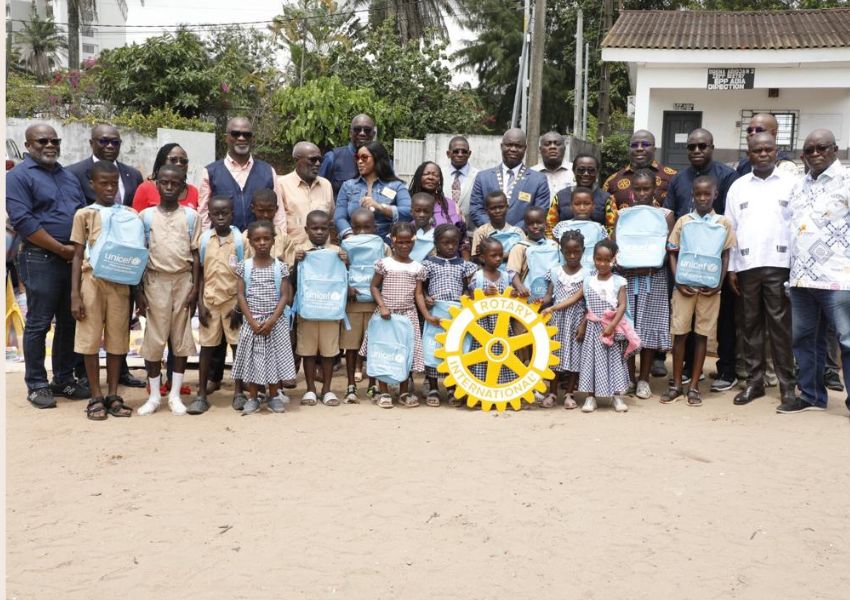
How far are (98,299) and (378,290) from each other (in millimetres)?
2043

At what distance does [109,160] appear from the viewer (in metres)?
6.46

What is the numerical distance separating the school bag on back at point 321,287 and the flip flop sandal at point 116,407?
1423mm

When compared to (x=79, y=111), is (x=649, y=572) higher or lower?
lower

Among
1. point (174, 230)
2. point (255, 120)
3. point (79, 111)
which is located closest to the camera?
point (174, 230)

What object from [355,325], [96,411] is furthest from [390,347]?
[96,411]

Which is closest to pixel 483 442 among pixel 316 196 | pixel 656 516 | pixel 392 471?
pixel 392 471

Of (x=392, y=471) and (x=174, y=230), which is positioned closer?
(x=392, y=471)

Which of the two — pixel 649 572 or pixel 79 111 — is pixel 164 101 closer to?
pixel 79 111

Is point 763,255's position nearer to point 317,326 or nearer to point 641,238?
point 641,238

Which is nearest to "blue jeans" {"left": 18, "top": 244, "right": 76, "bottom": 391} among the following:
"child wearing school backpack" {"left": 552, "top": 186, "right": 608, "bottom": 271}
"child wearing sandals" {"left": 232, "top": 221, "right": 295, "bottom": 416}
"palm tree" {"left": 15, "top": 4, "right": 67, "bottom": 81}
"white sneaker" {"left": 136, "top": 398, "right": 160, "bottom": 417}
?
Answer: "white sneaker" {"left": 136, "top": 398, "right": 160, "bottom": 417}

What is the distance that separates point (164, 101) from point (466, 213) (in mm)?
15223

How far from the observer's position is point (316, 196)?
23.0ft

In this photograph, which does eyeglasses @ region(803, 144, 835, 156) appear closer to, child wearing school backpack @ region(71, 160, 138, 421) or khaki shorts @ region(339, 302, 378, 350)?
khaki shorts @ region(339, 302, 378, 350)

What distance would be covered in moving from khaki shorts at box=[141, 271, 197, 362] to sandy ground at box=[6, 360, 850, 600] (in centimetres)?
53
